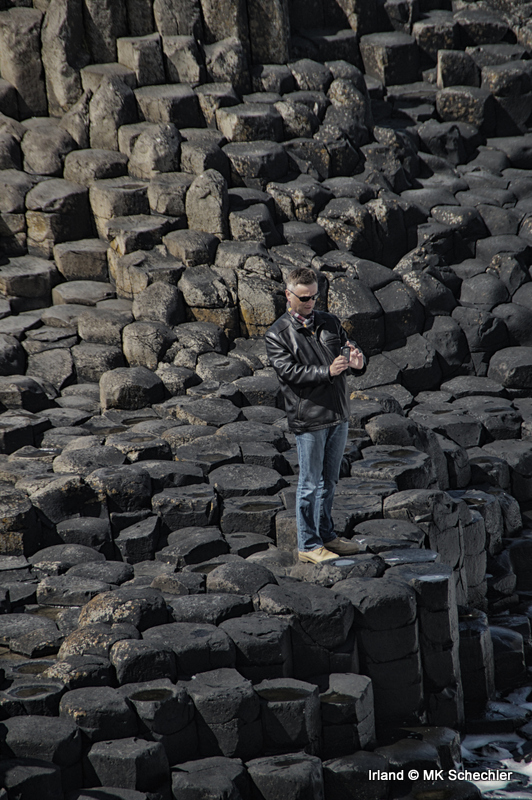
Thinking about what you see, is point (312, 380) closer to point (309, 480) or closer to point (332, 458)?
point (332, 458)

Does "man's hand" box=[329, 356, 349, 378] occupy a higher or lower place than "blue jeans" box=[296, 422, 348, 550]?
higher

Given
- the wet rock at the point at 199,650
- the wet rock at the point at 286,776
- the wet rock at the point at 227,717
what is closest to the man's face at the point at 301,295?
the wet rock at the point at 199,650

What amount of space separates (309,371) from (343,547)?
5.78 ft

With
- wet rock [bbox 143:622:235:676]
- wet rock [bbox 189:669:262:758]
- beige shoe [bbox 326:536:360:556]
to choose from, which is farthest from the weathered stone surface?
wet rock [bbox 189:669:262:758]

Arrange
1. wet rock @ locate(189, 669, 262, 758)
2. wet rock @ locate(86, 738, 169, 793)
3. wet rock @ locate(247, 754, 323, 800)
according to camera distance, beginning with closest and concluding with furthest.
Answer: wet rock @ locate(86, 738, 169, 793), wet rock @ locate(247, 754, 323, 800), wet rock @ locate(189, 669, 262, 758)

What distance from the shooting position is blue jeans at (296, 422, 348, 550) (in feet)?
20.1

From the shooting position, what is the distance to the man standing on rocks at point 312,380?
5.98m

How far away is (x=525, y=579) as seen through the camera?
10.8 m

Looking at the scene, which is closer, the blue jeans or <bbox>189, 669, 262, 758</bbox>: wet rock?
<bbox>189, 669, 262, 758</bbox>: wet rock

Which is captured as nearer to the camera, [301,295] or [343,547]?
[301,295]

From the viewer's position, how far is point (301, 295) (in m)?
6.02

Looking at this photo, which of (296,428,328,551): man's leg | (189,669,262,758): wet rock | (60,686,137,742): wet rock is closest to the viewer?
(60,686,137,742): wet rock

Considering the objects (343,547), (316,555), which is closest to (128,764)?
(316,555)

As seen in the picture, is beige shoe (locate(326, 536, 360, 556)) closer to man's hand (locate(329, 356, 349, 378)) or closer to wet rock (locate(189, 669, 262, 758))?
wet rock (locate(189, 669, 262, 758))
